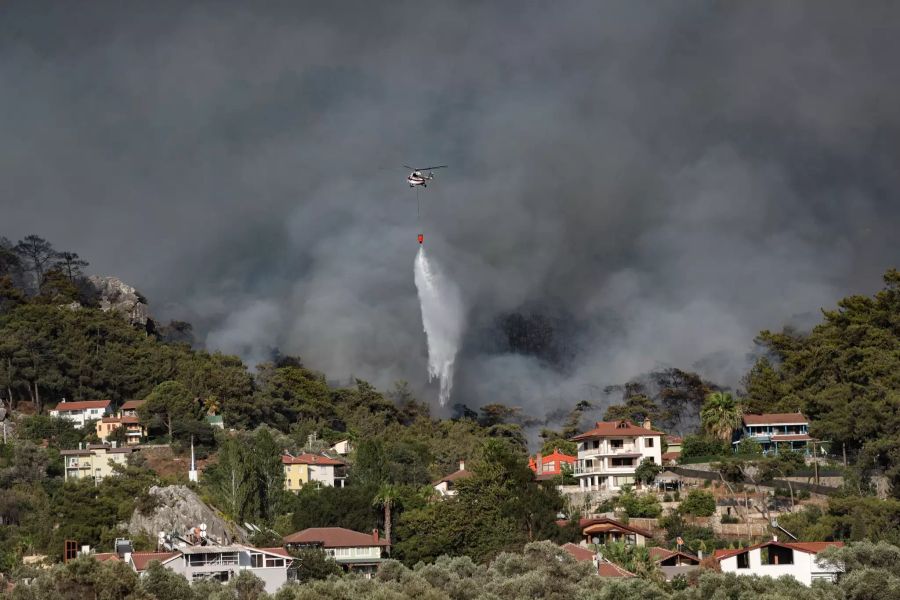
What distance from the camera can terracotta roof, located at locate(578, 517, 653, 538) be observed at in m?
84.3

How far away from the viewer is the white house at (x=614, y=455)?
3814 inches

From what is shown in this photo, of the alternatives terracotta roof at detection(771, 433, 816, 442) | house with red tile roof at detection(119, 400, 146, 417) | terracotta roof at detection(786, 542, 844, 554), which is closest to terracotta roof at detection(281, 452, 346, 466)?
house with red tile roof at detection(119, 400, 146, 417)

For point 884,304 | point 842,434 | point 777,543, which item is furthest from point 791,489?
point 884,304

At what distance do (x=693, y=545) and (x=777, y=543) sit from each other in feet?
29.5

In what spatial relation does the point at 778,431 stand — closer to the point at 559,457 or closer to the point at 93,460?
the point at 559,457

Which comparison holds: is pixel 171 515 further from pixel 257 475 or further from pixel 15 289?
pixel 15 289

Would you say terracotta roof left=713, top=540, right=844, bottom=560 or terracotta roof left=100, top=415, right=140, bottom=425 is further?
terracotta roof left=100, top=415, right=140, bottom=425

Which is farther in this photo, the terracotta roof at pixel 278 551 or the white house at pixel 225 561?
the terracotta roof at pixel 278 551

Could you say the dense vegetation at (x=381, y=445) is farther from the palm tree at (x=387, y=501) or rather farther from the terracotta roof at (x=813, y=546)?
the terracotta roof at (x=813, y=546)

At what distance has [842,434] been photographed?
90.3 metres

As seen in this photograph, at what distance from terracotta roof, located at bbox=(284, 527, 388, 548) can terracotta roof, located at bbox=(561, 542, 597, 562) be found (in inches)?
489

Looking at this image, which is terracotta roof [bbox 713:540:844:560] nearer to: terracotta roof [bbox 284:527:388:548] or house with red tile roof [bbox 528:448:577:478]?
terracotta roof [bbox 284:527:388:548]

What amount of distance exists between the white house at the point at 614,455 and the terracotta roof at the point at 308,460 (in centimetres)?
1905

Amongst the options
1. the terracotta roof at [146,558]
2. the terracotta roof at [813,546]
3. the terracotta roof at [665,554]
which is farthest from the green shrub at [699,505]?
the terracotta roof at [146,558]
